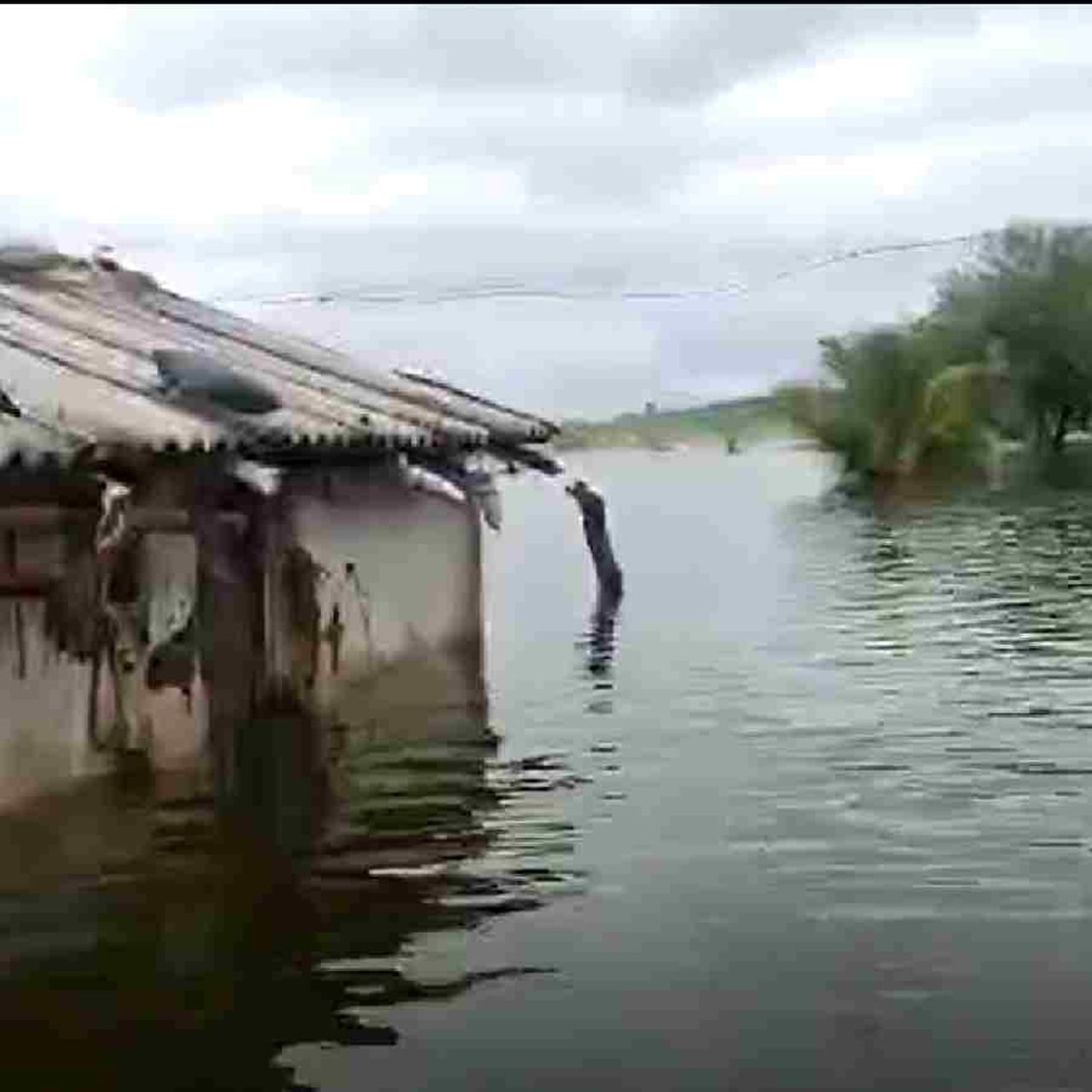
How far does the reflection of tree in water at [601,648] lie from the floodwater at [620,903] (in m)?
0.16

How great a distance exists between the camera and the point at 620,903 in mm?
11570

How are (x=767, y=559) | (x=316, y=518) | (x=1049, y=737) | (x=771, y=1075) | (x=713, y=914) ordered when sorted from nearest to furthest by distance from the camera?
A: (x=771, y=1075), (x=713, y=914), (x=1049, y=737), (x=316, y=518), (x=767, y=559)

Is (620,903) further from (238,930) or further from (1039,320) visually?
(1039,320)

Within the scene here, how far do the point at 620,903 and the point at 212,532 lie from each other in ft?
18.8

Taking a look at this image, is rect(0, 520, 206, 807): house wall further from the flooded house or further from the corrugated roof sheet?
the corrugated roof sheet

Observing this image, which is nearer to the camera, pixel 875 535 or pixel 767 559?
pixel 767 559

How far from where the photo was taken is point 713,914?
444 inches

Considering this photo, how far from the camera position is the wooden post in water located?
25234 millimetres

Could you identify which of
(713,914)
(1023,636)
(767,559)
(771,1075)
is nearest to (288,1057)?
(771,1075)

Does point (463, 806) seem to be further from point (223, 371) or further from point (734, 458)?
point (734, 458)

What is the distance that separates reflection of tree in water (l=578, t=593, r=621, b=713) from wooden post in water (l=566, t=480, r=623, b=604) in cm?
18

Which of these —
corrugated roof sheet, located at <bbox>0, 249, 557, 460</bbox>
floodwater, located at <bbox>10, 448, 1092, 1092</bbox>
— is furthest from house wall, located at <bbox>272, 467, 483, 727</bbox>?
corrugated roof sheet, located at <bbox>0, 249, 557, 460</bbox>

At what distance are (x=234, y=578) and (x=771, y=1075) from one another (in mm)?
9168

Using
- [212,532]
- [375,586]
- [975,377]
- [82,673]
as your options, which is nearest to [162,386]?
[212,532]
